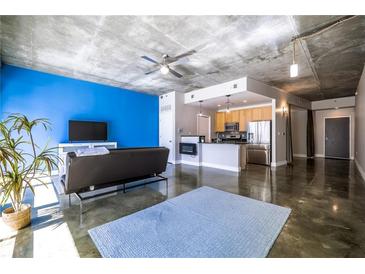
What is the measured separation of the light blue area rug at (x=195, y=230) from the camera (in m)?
1.63

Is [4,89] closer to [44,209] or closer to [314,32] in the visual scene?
[44,209]

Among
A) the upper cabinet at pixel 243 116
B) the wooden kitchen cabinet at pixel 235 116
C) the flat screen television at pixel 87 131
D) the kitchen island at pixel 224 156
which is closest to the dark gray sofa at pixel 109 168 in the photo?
the kitchen island at pixel 224 156

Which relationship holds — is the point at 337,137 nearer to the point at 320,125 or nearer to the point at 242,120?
the point at 320,125

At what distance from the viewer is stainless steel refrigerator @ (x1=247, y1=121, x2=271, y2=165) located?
244 inches

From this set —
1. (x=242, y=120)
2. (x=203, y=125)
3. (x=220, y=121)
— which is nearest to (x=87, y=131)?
(x=203, y=125)

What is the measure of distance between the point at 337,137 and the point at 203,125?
21.8ft

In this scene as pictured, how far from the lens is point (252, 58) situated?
373cm

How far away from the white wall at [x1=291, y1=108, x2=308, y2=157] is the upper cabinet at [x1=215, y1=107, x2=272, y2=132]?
2800mm

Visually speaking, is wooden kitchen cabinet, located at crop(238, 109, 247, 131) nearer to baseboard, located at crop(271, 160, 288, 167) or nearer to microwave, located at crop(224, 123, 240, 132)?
microwave, located at crop(224, 123, 240, 132)

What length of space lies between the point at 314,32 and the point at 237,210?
3.21 m

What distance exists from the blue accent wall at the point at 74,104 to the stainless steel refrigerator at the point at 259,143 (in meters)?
4.10

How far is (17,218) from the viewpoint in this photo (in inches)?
79.8

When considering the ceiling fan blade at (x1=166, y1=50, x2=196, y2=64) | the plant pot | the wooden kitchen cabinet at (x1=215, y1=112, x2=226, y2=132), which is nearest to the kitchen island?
the wooden kitchen cabinet at (x1=215, y1=112, x2=226, y2=132)
